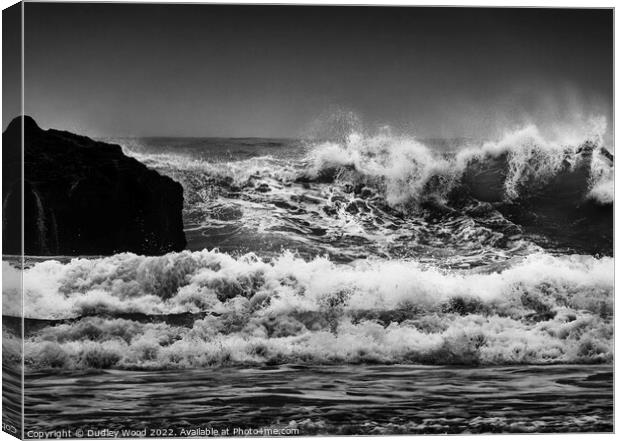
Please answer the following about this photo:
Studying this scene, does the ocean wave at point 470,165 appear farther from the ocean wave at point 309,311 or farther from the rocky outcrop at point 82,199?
the rocky outcrop at point 82,199

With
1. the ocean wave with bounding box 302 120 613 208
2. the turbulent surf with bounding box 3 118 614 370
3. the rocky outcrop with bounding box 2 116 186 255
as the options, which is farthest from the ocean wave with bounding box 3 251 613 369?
the ocean wave with bounding box 302 120 613 208

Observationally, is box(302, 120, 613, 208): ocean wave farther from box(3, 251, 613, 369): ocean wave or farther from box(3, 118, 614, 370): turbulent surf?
box(3, 251, 613, 369): ocean wave

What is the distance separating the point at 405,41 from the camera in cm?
1281

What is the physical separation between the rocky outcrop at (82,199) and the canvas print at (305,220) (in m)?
0.02

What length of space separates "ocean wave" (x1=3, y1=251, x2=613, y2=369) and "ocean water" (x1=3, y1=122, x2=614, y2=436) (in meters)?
0.02

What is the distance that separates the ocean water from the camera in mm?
12086

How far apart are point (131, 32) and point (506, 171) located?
12.9ft

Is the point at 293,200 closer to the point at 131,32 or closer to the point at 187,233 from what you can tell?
the point at 187,233

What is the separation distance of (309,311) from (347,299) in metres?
0.39

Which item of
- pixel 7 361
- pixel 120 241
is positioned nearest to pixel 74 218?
pixel 120 241

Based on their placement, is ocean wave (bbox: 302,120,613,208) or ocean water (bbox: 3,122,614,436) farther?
ocean wave (bbox: 302,120,613,208)

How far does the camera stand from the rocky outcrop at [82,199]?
12086mm

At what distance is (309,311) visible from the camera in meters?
12.4

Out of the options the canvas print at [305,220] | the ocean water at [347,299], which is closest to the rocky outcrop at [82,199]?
the canvas print at [305,220]
